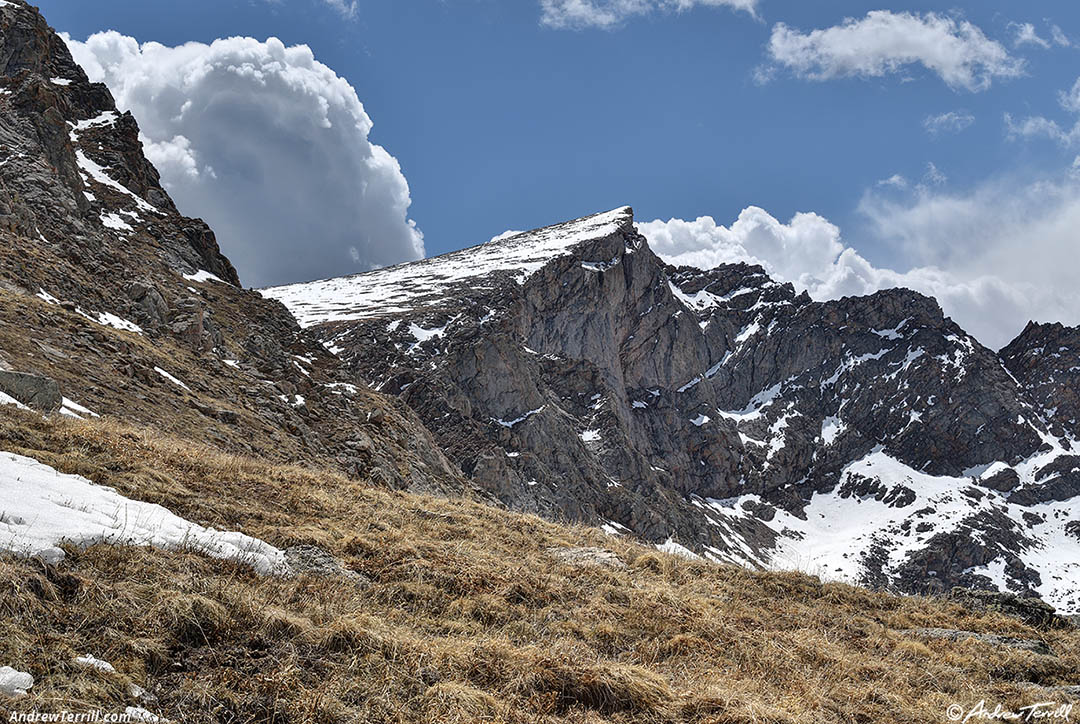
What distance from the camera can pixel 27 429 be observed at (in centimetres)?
1026

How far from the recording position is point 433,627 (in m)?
7.37

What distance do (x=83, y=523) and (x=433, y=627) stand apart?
12.3 feet

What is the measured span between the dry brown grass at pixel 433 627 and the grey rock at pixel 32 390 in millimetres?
1285

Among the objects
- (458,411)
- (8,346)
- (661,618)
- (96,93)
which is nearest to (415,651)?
(661,618)

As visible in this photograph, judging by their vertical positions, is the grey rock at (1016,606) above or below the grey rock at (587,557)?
below

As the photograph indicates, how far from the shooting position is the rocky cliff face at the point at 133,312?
1944 centimetres

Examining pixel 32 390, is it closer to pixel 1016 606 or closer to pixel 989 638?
pixel 989 638

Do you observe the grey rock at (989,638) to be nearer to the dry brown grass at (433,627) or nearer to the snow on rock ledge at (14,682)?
the dry brown grass at (433,627)

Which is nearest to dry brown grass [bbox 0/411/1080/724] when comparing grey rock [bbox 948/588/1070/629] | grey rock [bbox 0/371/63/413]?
grey rock [bbox 948/588/1070/629]

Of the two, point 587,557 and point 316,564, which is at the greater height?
point 316,564

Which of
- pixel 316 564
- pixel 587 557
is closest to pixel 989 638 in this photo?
pixel 587 557

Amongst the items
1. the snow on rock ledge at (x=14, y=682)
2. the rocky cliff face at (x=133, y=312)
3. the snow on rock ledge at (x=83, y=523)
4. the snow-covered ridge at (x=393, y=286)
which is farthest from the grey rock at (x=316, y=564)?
the snow-covered ridge at (x=393, y=286)

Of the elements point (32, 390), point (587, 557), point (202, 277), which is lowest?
point (587, 557)

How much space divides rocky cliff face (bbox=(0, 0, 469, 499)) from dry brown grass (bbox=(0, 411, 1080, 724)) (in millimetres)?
5789
